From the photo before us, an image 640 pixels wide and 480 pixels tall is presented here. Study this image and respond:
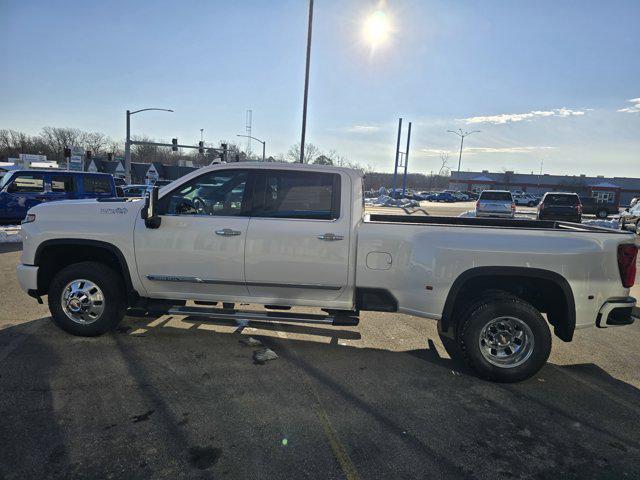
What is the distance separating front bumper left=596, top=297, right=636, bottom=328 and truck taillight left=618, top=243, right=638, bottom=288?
0.17 meters

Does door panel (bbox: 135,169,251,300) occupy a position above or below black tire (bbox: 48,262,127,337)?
above

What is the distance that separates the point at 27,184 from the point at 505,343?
14046 millimetres

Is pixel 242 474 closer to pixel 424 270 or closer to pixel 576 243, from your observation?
pixel 424 270

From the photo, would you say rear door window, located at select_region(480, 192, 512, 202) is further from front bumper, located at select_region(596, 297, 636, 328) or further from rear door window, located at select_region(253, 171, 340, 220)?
rear door window, located at select_region(253, 171, 340, 220)

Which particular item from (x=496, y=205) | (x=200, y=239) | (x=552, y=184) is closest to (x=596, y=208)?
(x=496, y=205)

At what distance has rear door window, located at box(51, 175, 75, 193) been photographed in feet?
42.7

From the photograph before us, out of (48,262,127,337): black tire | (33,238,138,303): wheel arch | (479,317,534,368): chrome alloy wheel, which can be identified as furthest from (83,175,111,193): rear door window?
(479,317,534,368): chrome alloy wheel

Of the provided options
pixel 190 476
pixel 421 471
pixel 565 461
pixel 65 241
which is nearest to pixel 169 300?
pixel 65 241

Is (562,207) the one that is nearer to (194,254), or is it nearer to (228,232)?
(228,232)

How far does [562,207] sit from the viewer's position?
63.5 ft

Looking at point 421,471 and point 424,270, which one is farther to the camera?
point 424,270

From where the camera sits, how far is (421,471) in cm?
270

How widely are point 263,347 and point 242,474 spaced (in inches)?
81.3

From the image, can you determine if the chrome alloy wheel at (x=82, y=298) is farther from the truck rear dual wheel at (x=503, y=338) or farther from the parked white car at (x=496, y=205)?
the parked white car at (x=496, y=205)
